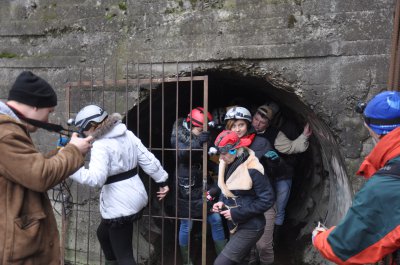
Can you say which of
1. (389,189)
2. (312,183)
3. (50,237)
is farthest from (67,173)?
(312,183)

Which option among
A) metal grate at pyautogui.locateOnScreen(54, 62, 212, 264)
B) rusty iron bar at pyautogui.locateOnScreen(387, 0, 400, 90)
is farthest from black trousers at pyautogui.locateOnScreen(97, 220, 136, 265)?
rusty iron bar at pyautogui.locateOnScreen(387, 0, 400, 90)

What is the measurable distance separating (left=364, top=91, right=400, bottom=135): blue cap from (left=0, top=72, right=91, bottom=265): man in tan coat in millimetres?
1684

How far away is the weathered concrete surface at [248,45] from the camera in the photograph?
342 cm

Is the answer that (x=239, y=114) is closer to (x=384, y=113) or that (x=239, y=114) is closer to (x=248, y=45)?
(x=248, y=45)

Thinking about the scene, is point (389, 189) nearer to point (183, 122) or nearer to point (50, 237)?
point (50, 237)

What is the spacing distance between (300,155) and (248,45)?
7.80 feet

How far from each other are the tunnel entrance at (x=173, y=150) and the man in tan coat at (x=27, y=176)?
1605mm

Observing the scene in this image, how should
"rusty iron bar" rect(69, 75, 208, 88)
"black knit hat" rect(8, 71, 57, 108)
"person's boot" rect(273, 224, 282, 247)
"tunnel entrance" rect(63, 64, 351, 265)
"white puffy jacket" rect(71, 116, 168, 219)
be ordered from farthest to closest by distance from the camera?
"person's boot" rect(273, 224, 282, 247) < "tunnel entrance" rect(63, 64, 351, 265) < "rusty iron bar" rect(69, 75, 208, 88) < "white puffy jacket" rect(71, 116, 168, 219) < "black knit hat" rect(8, 71, 57, 108)

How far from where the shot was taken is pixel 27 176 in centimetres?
196

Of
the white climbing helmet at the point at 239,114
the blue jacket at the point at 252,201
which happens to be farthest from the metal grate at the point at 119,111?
the blue jacket at the point at 252,201

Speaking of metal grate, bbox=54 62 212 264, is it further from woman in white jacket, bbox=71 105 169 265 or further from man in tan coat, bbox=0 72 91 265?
man in tan coat, bbox=0 72 91 265

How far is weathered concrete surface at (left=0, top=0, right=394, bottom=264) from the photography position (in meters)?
3.42

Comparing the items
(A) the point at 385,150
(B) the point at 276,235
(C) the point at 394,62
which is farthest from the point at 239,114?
(A) the point at 385,150

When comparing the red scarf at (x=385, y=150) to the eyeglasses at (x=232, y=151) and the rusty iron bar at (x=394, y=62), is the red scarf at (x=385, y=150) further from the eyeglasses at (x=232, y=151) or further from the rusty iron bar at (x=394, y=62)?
the eyeglasses at (x=232, y=151)
